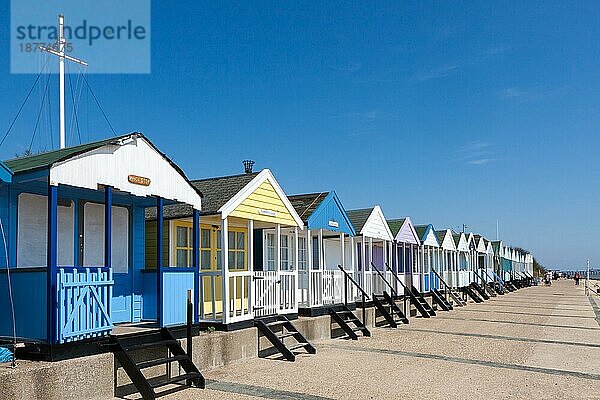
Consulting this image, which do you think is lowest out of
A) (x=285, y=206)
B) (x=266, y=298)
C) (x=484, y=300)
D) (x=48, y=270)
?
(x=484, y=300)

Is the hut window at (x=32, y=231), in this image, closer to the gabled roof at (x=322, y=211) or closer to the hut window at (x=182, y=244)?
the hut window at (x=182, y=244)

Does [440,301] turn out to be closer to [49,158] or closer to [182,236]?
[182,236]

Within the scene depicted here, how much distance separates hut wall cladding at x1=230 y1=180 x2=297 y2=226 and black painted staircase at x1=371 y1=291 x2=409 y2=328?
592 centimetres

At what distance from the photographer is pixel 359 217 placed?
20578mm

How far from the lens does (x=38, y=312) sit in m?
8.38

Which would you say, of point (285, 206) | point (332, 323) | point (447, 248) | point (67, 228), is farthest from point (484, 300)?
point (67, 228)

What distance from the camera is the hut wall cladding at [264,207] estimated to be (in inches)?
518

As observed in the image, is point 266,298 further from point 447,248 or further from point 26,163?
point 447,248

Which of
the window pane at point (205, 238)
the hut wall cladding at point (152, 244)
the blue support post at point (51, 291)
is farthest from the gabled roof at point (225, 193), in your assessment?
the blue support post at point (51, 291)

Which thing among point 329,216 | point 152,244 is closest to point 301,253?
point 329,216

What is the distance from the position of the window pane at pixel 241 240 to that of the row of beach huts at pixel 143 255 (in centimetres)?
5

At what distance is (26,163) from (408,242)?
1743cm

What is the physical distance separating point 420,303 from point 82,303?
17.7 meters

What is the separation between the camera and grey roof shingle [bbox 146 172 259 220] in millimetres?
12719
